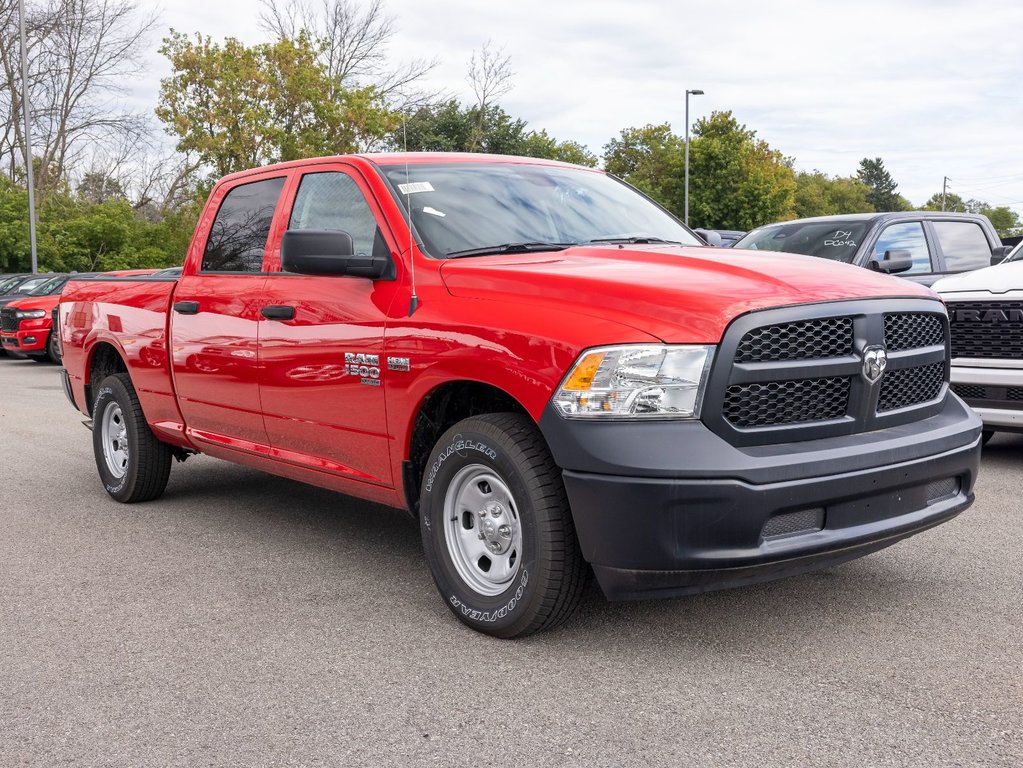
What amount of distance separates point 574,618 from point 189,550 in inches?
88.8

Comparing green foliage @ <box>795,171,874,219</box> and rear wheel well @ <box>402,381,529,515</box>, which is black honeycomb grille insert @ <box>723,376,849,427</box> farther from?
green foliage @ <box>795,171,874,219</box>

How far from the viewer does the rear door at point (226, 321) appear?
5.32m

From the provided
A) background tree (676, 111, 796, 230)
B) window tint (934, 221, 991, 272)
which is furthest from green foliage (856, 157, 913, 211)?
window tint (934, 221, 991, 272)

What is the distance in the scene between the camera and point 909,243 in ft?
32.2

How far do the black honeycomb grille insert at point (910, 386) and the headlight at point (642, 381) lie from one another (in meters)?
0.83

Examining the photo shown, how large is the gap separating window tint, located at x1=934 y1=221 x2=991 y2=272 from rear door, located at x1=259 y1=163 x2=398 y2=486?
6.87 metres

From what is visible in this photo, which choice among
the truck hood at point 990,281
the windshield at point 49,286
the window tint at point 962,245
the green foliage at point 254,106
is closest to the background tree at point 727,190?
the green foliage at point 254,106

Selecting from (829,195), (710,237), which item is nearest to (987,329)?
(710,237)

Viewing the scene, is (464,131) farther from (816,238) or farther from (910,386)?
(910,386)

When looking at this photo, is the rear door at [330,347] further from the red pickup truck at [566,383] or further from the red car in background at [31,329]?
the red car in background at [31,329]

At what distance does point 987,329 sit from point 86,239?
32.8 metres

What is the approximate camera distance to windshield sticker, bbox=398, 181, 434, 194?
186 inches

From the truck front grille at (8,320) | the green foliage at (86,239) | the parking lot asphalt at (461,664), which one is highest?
the green foliage at (86,239)

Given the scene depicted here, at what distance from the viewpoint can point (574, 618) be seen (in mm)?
4223
